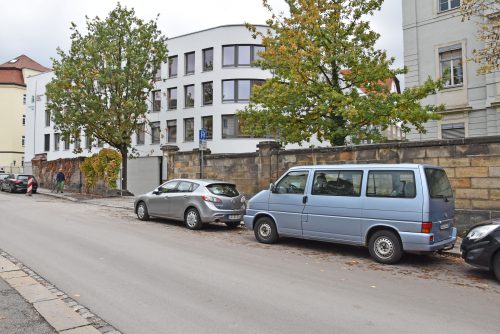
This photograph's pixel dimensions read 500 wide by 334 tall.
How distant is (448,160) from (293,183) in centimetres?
450

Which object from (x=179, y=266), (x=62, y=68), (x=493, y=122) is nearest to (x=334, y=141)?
(x=493, y=122)

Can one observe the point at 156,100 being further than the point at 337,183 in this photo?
Yes

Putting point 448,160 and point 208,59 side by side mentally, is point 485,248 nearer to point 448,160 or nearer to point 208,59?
point 448,160

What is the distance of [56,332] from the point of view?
414 centimetres

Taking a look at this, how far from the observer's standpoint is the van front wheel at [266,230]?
9625 millimetres

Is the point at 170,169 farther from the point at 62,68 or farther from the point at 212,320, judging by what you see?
the point at 212,320

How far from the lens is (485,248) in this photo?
6.49 meters

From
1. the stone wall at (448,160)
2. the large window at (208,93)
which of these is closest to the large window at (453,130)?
the stone wall at (448,160)

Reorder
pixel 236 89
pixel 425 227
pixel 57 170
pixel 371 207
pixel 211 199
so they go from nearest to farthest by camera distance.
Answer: pixel 425 227, pixel 371 207, pixel 211 199, pixel 57 170, pixel 236 89

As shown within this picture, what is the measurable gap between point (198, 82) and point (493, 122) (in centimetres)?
2460

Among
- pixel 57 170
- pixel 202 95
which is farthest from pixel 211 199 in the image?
pixel 202 95

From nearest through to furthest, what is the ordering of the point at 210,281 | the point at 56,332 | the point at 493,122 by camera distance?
the point at 56,332 < the point at 210,281 < the point at 493,122

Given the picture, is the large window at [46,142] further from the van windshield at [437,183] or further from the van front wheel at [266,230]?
the van windshield at [437,183]

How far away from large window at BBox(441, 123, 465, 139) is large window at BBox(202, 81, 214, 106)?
69.3 ft
